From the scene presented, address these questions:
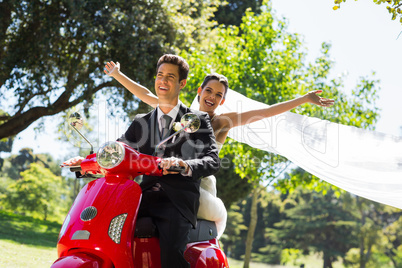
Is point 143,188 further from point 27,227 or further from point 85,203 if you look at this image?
point 27,227

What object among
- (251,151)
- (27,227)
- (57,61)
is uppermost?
(57,61)

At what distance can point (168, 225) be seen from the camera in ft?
8.27

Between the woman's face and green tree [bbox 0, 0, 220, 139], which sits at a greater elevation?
green tree [bbox 0, 0, 220, 139]

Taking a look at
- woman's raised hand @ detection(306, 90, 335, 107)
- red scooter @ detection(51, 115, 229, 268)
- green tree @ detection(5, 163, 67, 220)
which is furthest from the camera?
green tree @ detection(5, 163, 67, 220)

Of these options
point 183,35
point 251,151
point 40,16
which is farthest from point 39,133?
point 251,151

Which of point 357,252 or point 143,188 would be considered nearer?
point 143,188

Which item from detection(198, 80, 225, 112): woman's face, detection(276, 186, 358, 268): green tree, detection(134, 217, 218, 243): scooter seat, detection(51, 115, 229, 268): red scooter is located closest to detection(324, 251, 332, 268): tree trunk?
detection(276, 186, 358, 268): green tree

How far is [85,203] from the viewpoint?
2396 mm

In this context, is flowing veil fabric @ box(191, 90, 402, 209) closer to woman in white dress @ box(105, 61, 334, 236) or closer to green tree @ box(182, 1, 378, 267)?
woman in white dress @ box(105, 61, 334, 236)

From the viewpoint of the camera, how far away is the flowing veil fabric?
4516mm

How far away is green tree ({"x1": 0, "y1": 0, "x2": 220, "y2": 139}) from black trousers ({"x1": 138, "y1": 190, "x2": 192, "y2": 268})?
32.7 feet

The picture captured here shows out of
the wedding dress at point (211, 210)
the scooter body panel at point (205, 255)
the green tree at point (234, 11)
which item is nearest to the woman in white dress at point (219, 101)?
the wedding dress at point (211, 210)

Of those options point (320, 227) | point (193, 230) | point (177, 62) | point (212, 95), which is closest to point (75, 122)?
point (177, 62)

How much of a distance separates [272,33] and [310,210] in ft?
111
